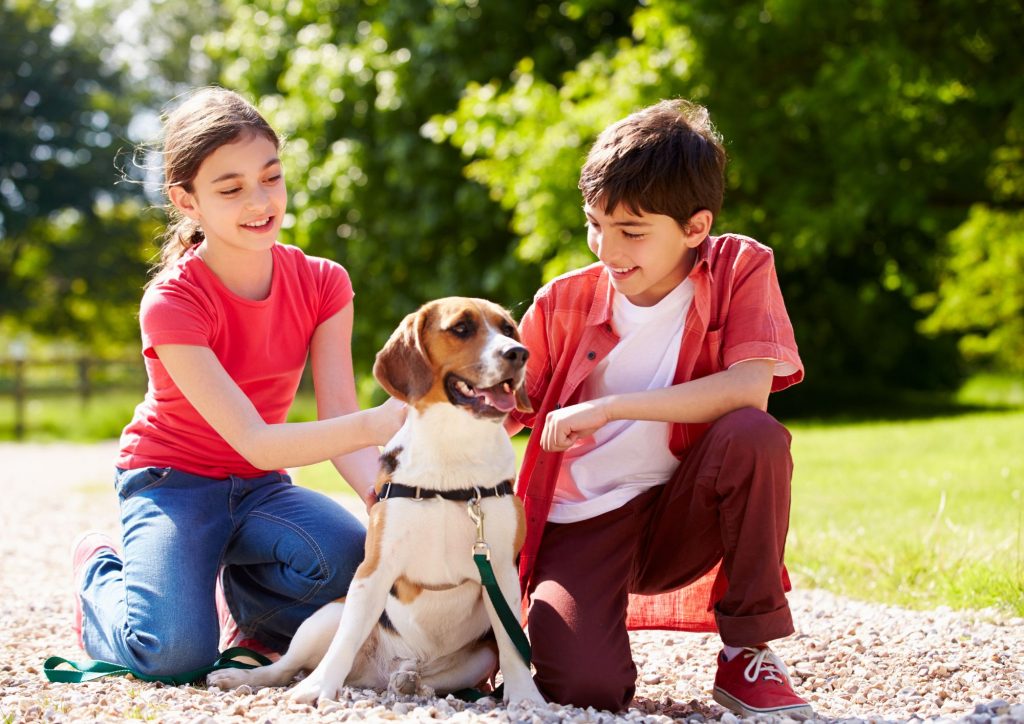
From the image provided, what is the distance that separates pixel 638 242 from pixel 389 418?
1.02 metres

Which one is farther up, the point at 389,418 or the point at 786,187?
the point at 786,187

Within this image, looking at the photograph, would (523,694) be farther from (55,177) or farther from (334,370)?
(55,177)

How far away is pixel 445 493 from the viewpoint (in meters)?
3.52

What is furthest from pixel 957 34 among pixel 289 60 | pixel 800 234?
pixel 289 60

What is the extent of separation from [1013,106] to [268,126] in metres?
11.9

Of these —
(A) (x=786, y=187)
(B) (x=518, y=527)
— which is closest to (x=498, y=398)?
(B) (x=518, y=527)

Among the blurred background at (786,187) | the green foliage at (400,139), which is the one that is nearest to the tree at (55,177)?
the blurred background at (786,187)

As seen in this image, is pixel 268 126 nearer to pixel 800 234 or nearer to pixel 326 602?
pixel 326 602

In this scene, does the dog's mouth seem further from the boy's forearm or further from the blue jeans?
the blue jeans

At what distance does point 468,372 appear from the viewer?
3.50m

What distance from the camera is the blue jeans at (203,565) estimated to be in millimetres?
3982

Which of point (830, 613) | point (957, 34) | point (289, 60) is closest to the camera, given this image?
point (830, 613)

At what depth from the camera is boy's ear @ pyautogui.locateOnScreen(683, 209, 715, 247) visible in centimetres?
385

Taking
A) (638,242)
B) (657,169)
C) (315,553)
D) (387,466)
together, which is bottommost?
(315,553)
